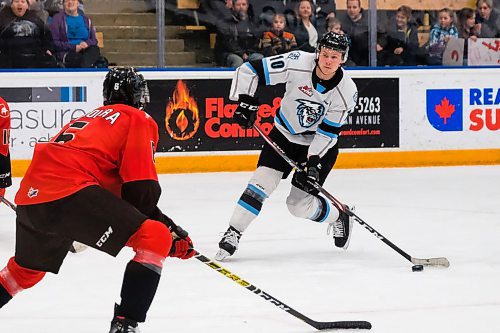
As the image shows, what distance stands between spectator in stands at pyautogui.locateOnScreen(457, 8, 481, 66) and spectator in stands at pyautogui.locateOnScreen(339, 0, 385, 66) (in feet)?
2.39

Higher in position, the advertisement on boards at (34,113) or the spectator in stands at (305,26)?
the spectator in stands at (305,26)

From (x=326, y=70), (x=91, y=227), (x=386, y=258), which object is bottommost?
(x=386, y=258)

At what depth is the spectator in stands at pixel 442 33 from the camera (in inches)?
318

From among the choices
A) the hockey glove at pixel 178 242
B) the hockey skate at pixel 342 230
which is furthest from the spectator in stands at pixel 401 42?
the hockey glove at pixel 178 242

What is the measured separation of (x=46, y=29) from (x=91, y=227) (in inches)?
195

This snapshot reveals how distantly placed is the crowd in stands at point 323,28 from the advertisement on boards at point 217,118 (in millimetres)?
318

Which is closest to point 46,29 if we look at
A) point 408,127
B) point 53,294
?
point 408,127

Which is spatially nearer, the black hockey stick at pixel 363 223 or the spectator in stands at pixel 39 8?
the black hockey stick at pixel 363 223

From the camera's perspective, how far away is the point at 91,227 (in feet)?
8.48

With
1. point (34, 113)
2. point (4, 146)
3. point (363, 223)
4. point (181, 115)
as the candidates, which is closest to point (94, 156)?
point (363, 223)

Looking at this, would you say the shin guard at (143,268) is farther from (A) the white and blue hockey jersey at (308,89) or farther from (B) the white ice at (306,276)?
(A) the white and blue hockey jersey at (308,89)

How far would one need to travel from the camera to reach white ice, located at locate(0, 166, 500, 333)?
3.27 m

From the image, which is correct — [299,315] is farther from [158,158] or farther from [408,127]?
[408,127]

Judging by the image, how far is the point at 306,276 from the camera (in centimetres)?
406
